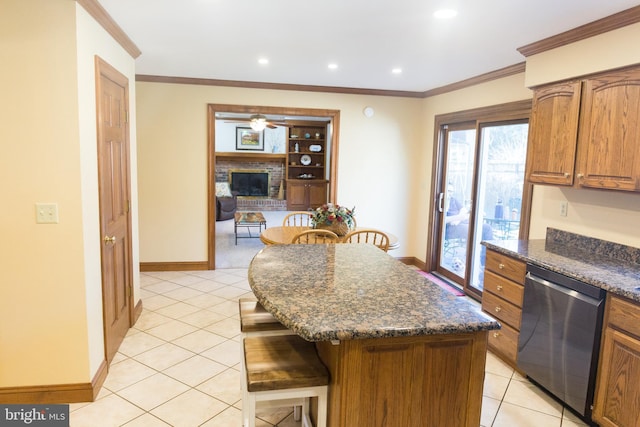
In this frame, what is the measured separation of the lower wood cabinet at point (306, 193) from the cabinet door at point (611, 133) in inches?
327

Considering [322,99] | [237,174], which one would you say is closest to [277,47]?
[322,99]

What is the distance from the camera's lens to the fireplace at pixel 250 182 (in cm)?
1129

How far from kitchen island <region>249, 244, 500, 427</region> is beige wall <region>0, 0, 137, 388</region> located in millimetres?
1477

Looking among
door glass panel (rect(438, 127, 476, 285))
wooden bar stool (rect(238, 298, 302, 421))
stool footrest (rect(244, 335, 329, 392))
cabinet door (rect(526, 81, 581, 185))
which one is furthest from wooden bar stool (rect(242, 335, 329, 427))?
door glass panel (rect(438, 127, 476, 285))

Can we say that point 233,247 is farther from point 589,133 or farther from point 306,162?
point 589,133

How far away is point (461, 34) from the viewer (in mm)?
2967

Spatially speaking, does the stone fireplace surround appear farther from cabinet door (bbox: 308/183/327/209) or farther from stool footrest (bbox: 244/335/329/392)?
stool footrest (bbox: 244/335/329/392)

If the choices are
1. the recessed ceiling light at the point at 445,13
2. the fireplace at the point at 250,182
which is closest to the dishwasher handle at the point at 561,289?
the recessed ceiling light at the point at 445,13

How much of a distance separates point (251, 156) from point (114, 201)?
8.12 meters

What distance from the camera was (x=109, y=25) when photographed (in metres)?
2.84

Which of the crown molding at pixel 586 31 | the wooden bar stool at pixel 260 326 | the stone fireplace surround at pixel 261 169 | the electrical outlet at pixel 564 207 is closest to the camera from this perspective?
the wooden bar stool at pixel 260 326

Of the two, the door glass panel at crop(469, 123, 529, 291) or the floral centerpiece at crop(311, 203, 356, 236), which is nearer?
the floral centerpiece at crop(311, 203, 356, 236)

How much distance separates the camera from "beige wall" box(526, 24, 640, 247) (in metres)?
2.50

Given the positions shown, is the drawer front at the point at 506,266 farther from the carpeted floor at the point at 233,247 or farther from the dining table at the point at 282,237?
the carpeted floor at the point at 233,247
